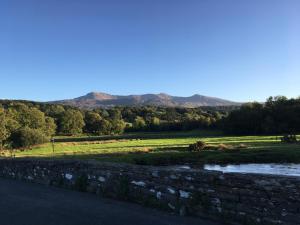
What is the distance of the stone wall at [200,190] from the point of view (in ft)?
22.5

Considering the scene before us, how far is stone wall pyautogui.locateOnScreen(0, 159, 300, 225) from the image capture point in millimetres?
6854

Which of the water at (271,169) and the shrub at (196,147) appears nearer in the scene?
the water at (271,169)

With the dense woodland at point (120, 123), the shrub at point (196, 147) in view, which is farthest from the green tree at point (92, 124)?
the shrub at point (196, 147)

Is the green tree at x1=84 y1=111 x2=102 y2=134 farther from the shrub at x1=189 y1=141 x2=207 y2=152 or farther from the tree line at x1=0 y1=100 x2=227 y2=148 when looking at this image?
the shrub at x1=189 y1=141 x2=207 y2=152

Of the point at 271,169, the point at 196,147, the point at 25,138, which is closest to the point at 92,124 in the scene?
the point at 25,138

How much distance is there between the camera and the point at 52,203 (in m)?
10.2

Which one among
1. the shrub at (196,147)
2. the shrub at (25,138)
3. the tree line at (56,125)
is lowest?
the shrub at (196,147)

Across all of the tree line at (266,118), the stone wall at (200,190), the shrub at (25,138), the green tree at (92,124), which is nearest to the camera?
the stone wall at (200,190)

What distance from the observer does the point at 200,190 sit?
26.8 feet

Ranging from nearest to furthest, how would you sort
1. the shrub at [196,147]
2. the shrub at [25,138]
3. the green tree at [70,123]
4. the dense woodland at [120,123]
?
the shrub at [196,147]
the shrub at [25,138]
the dense woodland at [120,123]
the green tree at [70,123]

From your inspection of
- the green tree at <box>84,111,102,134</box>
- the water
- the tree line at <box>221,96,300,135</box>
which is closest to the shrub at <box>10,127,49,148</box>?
the water

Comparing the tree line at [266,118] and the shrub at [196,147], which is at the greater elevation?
the tree line at [266,118]

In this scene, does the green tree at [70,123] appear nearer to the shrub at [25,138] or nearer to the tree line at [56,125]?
the tree line at [56,125]

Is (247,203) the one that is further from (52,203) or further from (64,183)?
(64,183)
